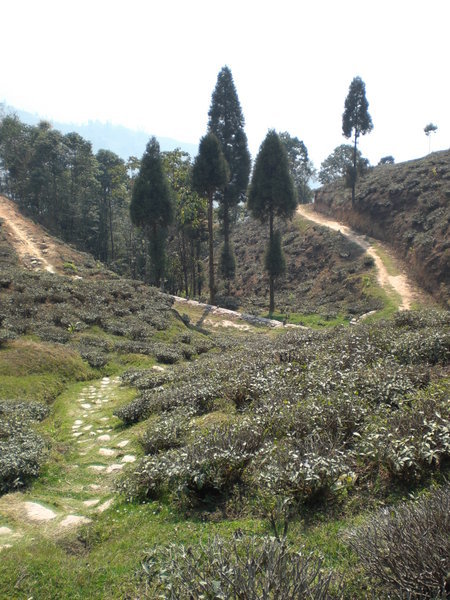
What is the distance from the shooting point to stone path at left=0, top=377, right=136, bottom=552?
15.3 ft

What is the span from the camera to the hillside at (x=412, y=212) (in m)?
27.9

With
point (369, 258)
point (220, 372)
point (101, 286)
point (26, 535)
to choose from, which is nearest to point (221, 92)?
point (369, 258)

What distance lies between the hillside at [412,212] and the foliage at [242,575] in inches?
997

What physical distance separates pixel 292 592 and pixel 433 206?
3651 cm

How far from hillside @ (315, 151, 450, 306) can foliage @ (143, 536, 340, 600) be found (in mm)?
25323

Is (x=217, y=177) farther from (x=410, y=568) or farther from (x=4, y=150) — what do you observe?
(x=4, y=150)

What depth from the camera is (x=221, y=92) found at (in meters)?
37.1

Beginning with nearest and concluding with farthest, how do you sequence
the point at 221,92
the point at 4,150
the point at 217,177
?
the point at 217,177
the point at 221,92
the point at 4,150

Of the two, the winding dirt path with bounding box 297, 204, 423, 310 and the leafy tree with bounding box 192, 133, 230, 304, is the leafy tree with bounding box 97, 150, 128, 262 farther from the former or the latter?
the winding dirt path with bounding box 297, 204, 423, 310

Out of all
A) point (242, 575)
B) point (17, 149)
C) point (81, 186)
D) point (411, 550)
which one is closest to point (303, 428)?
point (411, 550)

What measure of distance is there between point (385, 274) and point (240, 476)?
97.2ft

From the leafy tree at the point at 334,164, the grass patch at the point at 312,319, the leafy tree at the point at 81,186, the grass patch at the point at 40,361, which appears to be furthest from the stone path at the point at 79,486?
the leafy tree at the point at 334,164

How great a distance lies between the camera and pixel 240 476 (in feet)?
16.1

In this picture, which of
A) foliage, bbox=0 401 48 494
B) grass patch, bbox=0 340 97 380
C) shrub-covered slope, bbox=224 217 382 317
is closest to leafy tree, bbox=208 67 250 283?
shrub-covered slope, bbox=224 217 382 317
